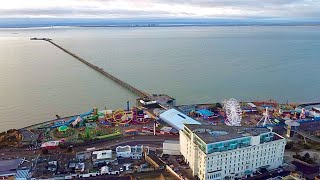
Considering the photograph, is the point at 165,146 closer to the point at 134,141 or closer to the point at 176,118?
the point at 134,141

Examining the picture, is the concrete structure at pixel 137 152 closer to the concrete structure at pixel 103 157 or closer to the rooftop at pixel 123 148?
the rooftop at pixel 123 148

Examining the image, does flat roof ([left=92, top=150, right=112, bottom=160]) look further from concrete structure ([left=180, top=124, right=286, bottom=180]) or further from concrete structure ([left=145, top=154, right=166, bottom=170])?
concrete structure ([left=180, top=124, right=286, bottom=180])

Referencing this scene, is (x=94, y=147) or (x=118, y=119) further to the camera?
(x=118, y=119)

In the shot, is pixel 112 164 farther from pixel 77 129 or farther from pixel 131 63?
pixel 131 63

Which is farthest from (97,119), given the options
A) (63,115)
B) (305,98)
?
(305,98)

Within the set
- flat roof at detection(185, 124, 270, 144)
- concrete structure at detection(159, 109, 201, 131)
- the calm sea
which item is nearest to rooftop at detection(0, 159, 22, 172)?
the calm sea

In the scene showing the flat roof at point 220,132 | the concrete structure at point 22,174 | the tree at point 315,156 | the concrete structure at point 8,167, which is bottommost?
the tree at point 315,156

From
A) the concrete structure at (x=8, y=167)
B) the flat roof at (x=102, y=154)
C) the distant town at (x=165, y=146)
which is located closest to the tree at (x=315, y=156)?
the distant town at (x=165, y=146)
